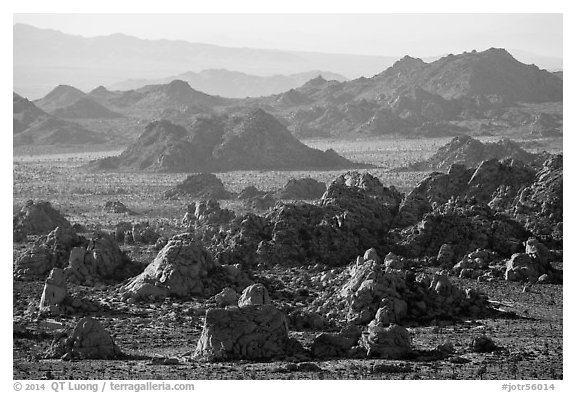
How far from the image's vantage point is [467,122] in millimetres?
163125

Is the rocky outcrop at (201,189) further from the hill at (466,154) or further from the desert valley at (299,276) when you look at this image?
the hill at (466,154)

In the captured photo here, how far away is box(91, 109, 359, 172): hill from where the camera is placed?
5025 inches

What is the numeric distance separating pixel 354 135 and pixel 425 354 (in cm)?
12090

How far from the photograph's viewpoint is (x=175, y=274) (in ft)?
175

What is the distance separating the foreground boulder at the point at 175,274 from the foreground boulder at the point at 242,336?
10.5 meters

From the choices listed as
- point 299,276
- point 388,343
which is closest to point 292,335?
point 388,343

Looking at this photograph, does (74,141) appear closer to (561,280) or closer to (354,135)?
(354,135)

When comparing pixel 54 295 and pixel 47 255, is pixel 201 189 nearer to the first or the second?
pixel 47 255

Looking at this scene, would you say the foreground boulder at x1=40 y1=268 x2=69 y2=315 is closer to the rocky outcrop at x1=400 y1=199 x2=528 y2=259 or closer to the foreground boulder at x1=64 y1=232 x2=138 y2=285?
the foreground boulder at x1=64 y1=232 x2=138 y2=285

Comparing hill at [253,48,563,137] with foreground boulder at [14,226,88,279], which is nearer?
foreground boulder at [14,226,88,279]

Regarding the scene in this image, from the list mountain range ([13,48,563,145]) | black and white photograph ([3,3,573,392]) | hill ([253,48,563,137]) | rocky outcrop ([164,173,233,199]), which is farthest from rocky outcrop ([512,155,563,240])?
hill ([253,48,563,137])

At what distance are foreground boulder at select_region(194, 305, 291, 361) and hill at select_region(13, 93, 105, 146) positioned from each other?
4721 inches

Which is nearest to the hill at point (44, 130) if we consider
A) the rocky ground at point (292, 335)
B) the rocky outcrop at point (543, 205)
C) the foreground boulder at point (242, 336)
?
the rocky outcrop at point (543, 205)

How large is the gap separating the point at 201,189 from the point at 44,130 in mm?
70696
